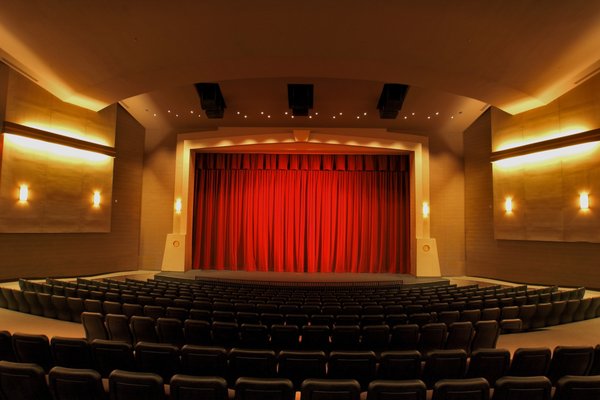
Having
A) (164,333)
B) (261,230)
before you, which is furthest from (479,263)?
(164,333)

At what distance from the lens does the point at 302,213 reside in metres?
16.2

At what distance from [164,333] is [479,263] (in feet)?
41.0

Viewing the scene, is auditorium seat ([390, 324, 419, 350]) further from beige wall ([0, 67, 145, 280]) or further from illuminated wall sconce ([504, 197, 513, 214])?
beige wall ([0, 67, 145, 280])

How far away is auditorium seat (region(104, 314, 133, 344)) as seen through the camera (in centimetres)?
409

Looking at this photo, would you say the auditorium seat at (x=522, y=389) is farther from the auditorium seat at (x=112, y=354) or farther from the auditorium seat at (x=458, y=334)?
the auditorium seat at (x=112, y=354)

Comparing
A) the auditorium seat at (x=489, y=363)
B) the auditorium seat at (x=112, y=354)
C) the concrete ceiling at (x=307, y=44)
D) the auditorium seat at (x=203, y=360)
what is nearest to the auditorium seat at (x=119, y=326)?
the auditorium seat at (x=112, y=354)

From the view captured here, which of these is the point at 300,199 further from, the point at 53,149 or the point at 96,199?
the point at 53,149

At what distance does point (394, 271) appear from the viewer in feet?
50.5

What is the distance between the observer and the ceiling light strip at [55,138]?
9.67 metres

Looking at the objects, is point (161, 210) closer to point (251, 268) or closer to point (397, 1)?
point (251, 268)

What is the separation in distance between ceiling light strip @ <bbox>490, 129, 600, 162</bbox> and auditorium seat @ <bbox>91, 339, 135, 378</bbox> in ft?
39.2

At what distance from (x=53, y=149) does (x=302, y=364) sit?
11521mm

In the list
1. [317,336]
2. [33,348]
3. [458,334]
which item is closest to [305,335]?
[317,336]

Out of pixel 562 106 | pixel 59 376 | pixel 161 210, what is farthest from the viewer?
pixel 161 210
